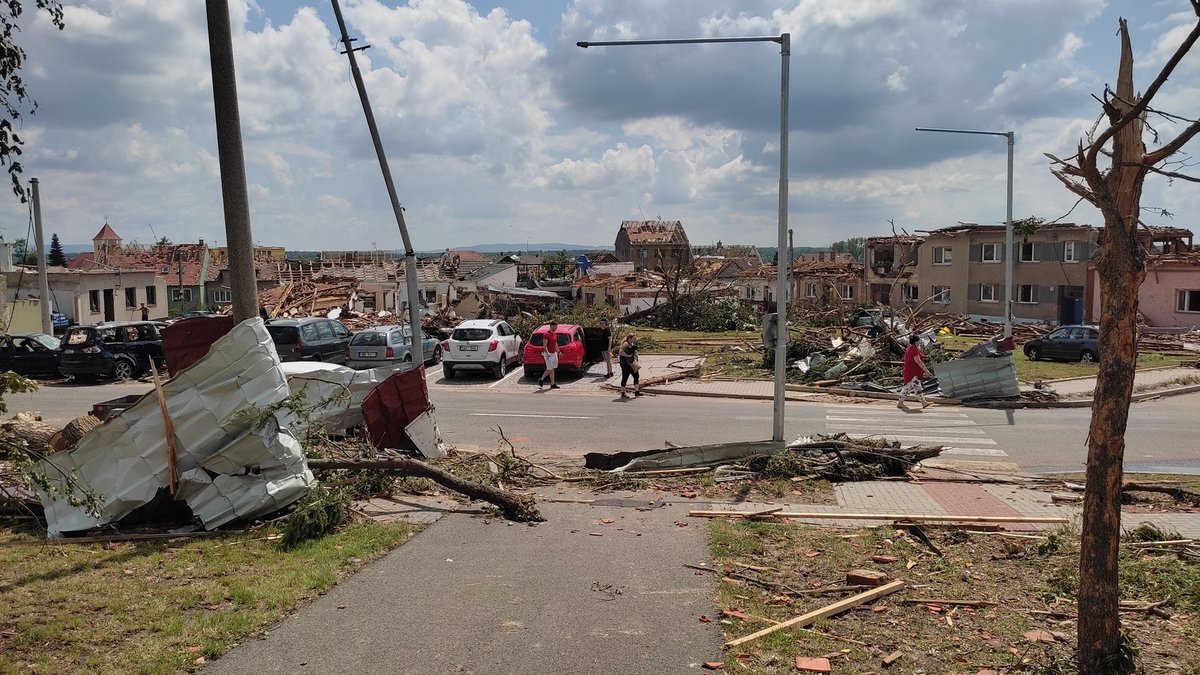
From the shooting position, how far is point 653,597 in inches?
272

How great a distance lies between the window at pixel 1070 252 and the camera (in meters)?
46.1

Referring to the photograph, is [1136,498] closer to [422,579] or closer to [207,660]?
[422,579]

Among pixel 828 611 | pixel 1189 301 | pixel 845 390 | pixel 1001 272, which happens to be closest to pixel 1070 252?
pixel 1001 272

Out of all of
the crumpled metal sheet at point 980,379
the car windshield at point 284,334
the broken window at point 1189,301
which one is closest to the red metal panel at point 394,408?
the car windshield at point 284,334

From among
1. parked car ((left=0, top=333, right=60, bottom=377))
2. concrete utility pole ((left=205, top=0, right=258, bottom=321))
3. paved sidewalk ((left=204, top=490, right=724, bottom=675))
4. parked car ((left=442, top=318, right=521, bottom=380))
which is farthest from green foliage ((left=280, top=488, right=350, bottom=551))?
parked car ((left=0, top=333, right=60, bottom=377))

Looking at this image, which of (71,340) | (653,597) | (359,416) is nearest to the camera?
(653,597)

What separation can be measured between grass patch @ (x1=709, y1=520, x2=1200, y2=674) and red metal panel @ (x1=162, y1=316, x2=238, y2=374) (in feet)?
22.4

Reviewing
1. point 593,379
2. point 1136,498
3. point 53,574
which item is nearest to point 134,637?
point 53,574

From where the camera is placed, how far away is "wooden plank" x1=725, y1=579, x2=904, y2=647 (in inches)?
234

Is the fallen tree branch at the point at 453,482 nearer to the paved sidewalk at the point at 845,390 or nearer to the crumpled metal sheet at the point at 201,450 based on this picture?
the crumpled metal sheet at the point at 201,450

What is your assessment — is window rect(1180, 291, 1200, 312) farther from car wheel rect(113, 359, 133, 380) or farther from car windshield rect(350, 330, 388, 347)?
car wheel rect(113, 359, 133, 380)

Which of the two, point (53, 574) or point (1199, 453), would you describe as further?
point (1199, 453)

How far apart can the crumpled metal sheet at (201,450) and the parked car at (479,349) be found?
1573 cm

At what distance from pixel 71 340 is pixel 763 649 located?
81.9 ft
